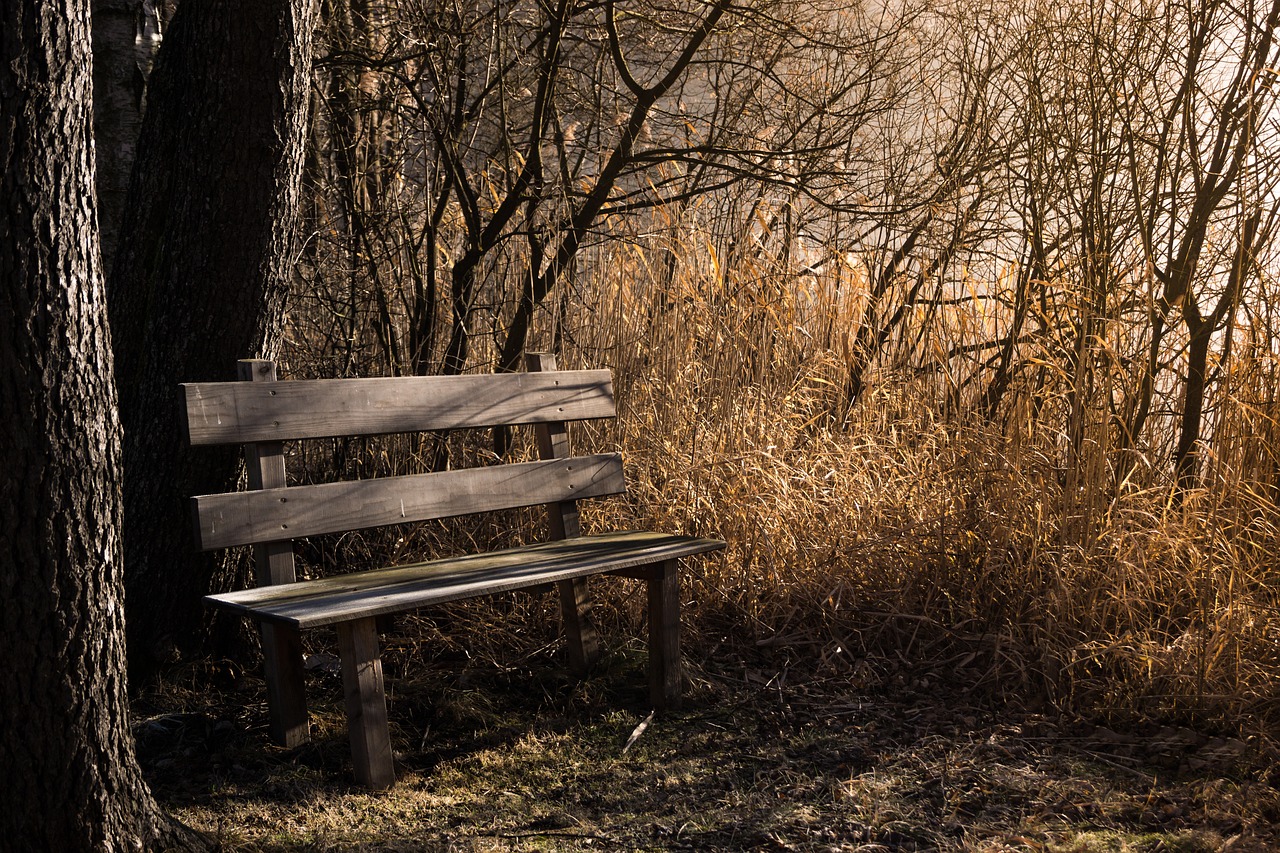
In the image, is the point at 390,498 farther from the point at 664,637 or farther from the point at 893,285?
the point at 893,285

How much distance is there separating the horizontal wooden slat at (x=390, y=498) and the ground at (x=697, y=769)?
48 cm

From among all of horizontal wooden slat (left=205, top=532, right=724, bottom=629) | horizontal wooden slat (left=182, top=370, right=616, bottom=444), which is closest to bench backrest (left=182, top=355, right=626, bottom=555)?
horizontal wooden slat (left=182, top=370, right=616, bottom=444)

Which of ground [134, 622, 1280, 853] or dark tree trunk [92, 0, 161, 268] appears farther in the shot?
dark tree trunk [92, 0, 161, 268]

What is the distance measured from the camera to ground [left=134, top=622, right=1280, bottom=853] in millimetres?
2201

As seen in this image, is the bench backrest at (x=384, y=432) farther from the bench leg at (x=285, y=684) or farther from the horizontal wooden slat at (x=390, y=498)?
the bench leg at (x=285, y=684)

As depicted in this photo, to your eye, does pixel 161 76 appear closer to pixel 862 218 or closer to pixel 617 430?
pixel 617 430

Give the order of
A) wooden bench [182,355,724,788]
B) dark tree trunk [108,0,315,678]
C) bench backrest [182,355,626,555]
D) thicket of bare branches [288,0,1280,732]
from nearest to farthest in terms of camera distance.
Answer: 1. wooden bench [182,355,724,788]
2. bench backrest [182,355,626,555]
3. dark tree trunk [108,0,315,678]
4. thicket of bare branches [288,0,1280,732]

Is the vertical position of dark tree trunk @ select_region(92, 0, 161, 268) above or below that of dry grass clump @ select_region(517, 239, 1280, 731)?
above

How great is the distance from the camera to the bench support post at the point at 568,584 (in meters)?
3.02

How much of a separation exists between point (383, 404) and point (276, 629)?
1.87 feet

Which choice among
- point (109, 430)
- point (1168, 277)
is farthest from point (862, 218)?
point (109, 430)

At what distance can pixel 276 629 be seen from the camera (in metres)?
2.48

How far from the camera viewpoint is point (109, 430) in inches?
69.4

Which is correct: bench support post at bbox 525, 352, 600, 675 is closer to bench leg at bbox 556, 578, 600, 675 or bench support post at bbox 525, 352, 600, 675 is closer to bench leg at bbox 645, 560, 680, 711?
bench leg at bbox 556, 578, 600, 675
